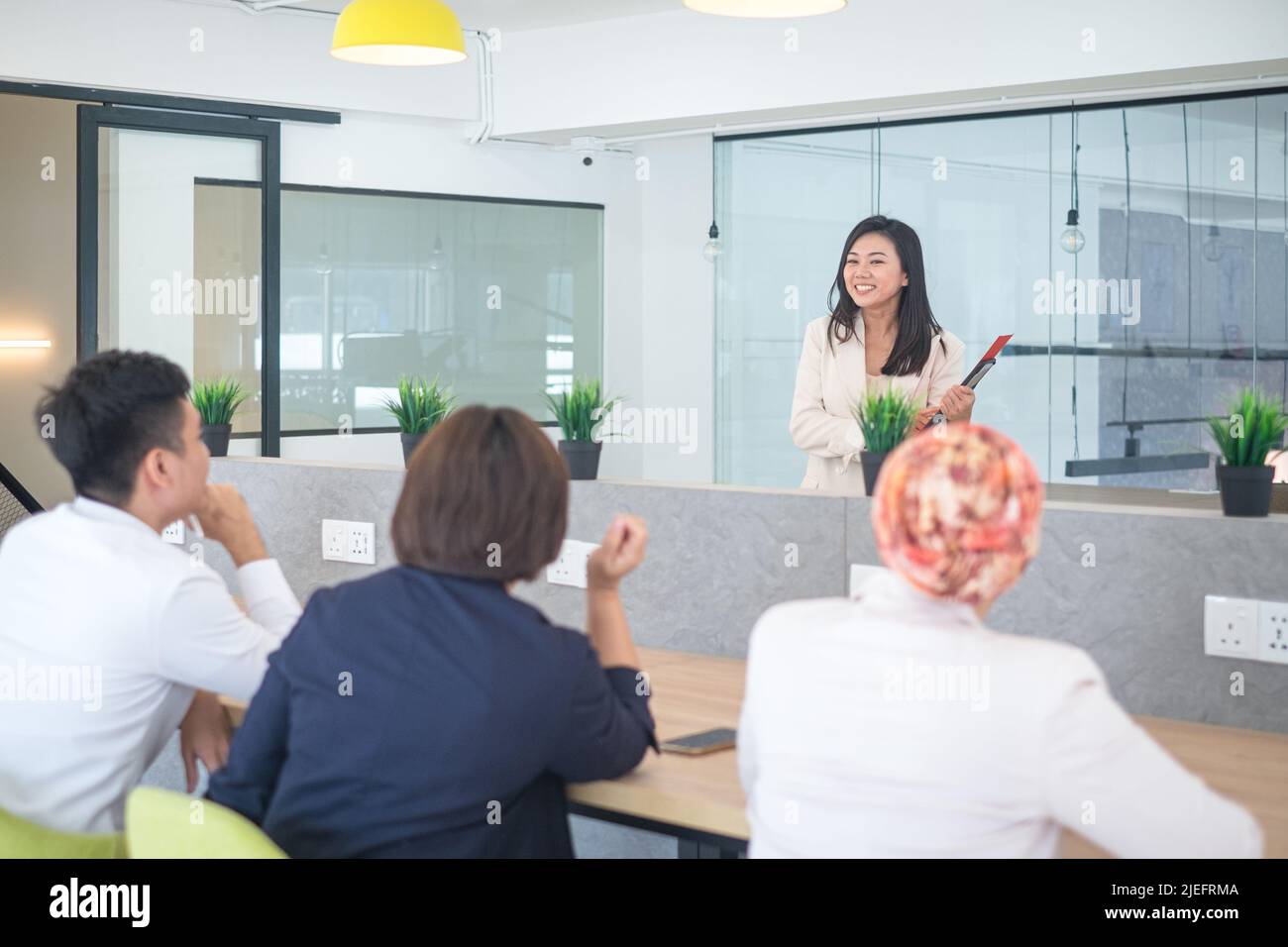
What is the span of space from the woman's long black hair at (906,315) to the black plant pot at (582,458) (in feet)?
2.63

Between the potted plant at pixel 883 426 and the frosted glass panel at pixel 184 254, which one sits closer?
the potted plant at pixel 883 426

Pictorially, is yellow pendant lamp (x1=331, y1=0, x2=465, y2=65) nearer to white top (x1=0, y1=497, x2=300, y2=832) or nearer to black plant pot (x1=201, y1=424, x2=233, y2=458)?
black plant pot (x1=201, y1=424, x2=233, y2=458)

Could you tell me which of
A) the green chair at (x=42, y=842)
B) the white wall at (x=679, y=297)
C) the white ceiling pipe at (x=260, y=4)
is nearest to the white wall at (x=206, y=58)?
the white ceiling pipe at (x=260, y=4)

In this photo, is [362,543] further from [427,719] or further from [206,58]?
[206,58]

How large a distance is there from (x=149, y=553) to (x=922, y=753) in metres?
1.23

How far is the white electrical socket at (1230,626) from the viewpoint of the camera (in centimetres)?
228

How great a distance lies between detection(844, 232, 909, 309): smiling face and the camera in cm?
361

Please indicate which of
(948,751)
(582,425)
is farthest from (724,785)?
(582,425)

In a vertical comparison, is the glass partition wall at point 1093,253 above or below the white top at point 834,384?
above

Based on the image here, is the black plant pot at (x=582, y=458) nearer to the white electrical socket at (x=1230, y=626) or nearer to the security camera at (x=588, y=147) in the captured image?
the white electrical socket at (x=1230, y=626)

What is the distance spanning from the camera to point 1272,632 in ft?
7.41

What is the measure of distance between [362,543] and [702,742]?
4.80ft

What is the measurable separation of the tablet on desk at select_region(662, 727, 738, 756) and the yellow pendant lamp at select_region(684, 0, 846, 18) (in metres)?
1.64

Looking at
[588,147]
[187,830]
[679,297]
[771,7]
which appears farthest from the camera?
[679,297]
